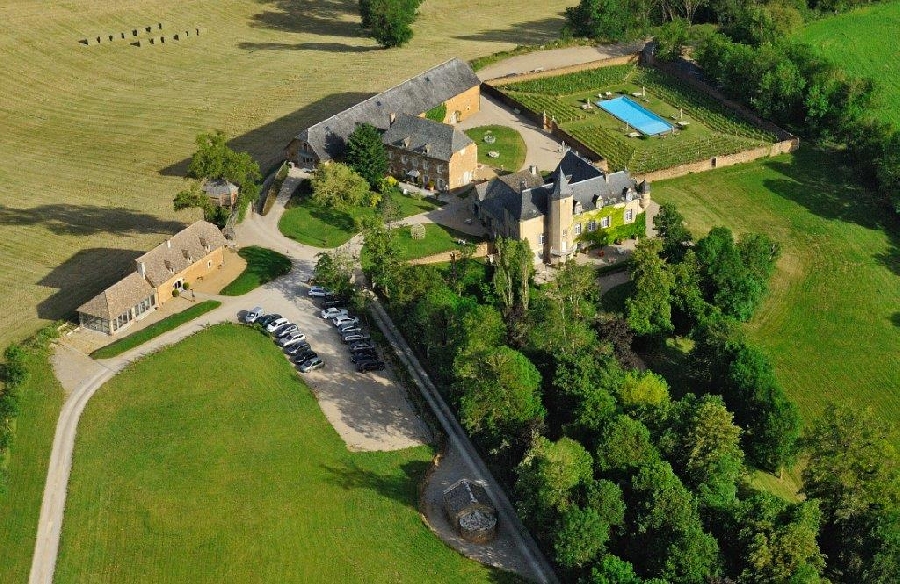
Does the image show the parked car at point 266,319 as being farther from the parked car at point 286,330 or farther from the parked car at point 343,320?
the parked car at point 343,320

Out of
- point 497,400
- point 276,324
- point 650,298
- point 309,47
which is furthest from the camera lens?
point 309,47

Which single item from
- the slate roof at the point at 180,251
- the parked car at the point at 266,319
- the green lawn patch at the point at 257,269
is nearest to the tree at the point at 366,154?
the green lawn patch at the point at 257,269

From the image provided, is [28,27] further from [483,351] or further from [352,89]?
[483,351]

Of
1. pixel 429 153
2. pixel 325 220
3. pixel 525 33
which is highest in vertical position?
pixel 429 153

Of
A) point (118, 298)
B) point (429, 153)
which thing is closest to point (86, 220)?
point (118, 298)

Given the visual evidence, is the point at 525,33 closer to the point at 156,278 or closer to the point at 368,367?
the point at 156,278

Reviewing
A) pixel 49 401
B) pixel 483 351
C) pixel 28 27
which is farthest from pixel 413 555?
pixel 28 27

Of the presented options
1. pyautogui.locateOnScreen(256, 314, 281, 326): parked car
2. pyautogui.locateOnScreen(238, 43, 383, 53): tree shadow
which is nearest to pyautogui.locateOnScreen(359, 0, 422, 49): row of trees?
pyautogui.locateOnScreen(238, 43, 383, 53): tree shadow
